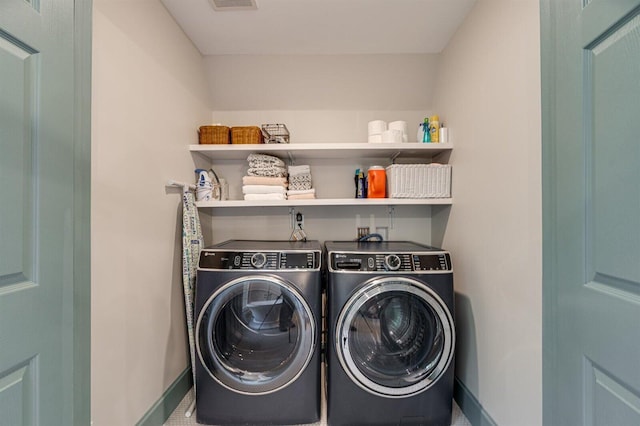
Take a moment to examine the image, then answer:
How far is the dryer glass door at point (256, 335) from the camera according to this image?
60.2 inches

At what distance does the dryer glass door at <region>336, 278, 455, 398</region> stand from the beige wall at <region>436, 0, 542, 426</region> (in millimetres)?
248

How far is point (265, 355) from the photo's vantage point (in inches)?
62.7

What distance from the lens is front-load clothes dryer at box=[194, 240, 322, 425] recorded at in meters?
1.53

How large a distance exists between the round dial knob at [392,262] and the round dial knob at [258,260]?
710 millimetres

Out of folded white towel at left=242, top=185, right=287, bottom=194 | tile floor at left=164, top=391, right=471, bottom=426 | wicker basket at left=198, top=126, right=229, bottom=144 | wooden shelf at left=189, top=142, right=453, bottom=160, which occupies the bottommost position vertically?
tile floor at left=164, top=391, right=471, bottom=426

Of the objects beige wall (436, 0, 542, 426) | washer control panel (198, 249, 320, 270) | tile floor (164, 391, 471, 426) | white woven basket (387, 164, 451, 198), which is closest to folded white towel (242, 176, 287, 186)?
washer control panel (198, 249, 320, 270)

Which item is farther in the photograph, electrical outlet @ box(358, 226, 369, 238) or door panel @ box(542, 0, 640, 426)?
electrical outlet @ box(358, 226, 369, 238)

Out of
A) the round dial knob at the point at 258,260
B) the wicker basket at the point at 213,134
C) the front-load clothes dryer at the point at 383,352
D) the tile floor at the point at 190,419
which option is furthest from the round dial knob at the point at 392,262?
the wicker basket at the point at 213,134

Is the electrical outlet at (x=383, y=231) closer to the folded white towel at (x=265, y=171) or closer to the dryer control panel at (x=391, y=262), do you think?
the dryer control panel at (x=391, y=262)

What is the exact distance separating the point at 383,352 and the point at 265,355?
2.29 feet

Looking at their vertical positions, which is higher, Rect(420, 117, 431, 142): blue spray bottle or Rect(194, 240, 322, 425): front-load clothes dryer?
Rect(420, 117, 431, 142): blue spray bottle

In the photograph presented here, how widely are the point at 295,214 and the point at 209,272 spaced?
932mm

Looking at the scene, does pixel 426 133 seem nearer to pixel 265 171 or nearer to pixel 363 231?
pixel 363 231

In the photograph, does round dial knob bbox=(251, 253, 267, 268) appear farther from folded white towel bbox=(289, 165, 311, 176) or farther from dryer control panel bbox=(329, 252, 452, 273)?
folded white towel bbox=(289, 165, 311, 176)
